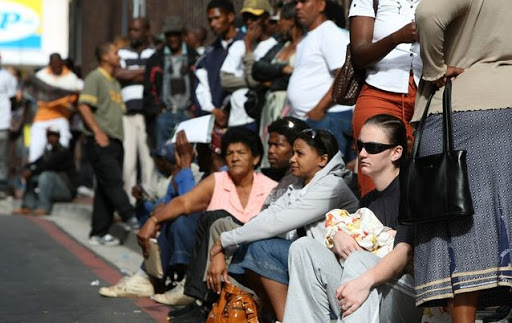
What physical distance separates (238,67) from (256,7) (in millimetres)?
540

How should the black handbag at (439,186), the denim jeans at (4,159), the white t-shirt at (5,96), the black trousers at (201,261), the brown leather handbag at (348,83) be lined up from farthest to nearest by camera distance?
the denim jeans at (4,159) → the white t-shirt at (5,96) → the black trousers at (201,261) → the brown leather handbag at (348,83) → the black handbag at (439,186)

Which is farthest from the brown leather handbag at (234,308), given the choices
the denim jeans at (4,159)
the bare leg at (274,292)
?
the denim jeans at (4,159)

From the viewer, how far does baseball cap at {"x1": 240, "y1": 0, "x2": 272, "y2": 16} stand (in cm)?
1028

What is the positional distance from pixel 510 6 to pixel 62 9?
23730 mm

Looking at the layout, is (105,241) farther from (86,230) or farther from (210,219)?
(210,219)

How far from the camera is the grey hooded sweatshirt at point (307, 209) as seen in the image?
6.59 metres

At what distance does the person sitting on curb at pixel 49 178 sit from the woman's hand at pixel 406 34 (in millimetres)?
10298

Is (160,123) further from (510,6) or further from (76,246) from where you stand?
(510,6)

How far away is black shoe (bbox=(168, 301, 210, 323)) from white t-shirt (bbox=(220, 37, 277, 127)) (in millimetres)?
2815

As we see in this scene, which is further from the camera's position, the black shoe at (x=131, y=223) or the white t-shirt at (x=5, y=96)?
the white t-shirt at (x=5, y=96)

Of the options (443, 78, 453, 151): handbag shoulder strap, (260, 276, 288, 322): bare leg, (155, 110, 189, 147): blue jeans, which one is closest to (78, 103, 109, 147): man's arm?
(155, 110, 189, 147): blue jeans

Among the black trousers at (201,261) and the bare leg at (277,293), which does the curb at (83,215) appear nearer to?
the black trousers at (201,261)

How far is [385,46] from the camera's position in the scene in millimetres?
5957

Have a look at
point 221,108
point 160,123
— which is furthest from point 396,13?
point 160,123
